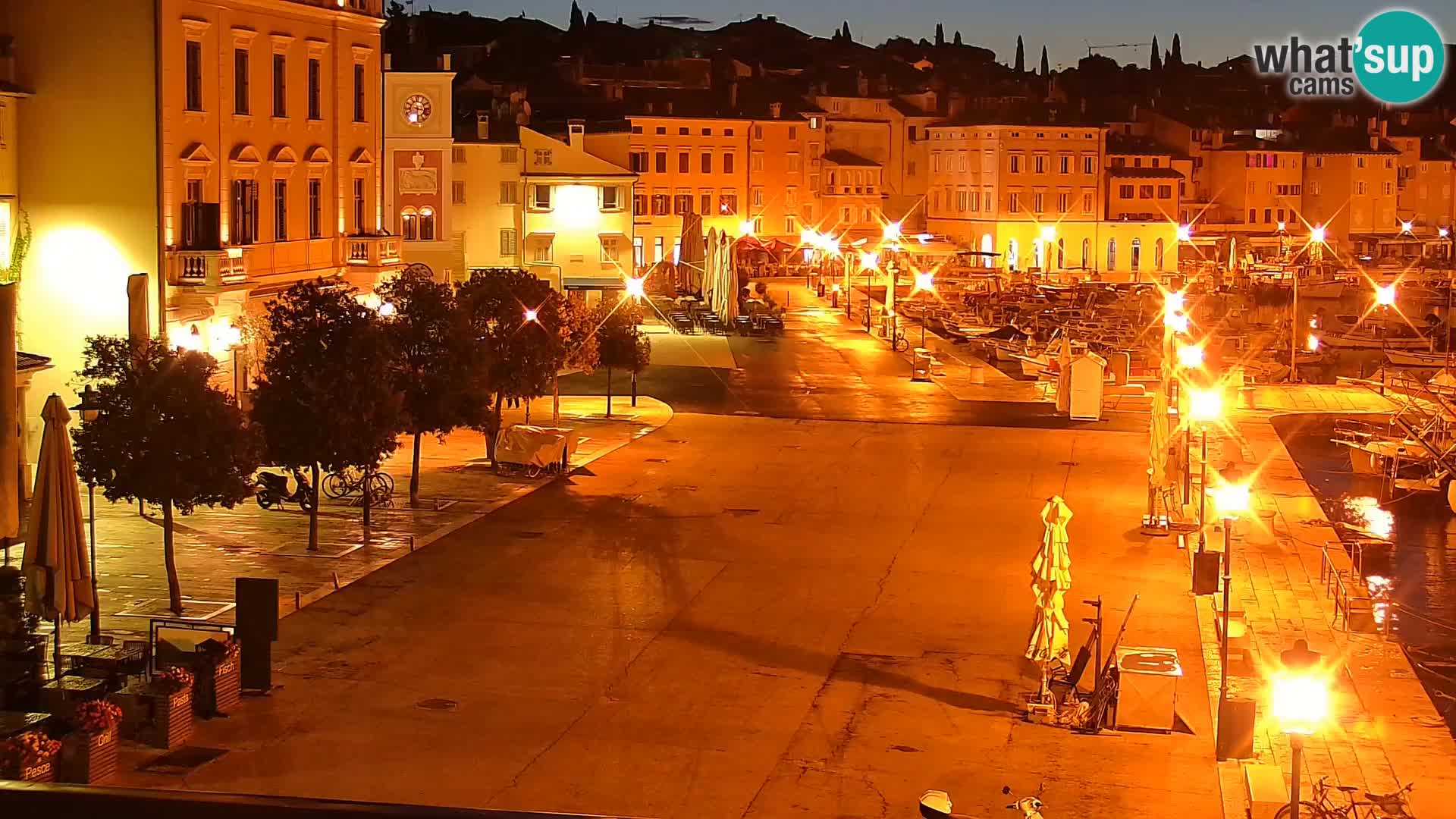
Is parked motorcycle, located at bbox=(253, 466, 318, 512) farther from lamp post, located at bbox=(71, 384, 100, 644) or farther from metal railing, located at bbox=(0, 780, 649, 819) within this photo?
metal railing, located at bbox=(0, 780, 649, 819)

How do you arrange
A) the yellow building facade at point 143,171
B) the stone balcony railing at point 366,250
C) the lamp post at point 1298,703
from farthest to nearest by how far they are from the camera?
the stone balcony railing at point 366,250
the yellow building facade at point 143,171
the lamp post at point 1298,703

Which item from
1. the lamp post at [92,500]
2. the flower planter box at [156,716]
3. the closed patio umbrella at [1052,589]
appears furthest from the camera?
the lamp post at [92,500]

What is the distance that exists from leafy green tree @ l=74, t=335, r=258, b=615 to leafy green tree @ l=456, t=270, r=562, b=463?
11094mm

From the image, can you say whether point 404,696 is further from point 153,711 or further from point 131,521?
point 131,521

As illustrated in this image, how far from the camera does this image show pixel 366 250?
37094 mm

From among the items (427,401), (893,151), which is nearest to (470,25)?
(893,151)

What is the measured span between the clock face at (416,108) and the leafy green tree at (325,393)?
3384cm

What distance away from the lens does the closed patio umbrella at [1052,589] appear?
653 inches

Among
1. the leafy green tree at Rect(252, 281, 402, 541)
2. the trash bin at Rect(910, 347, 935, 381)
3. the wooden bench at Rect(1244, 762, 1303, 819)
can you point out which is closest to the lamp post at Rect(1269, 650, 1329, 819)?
the wooden bench at Rect(1244, 762, 1303, 819)

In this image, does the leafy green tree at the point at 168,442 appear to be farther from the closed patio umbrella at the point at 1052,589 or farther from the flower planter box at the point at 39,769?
the closed patio umbrella at the point at 1052,589

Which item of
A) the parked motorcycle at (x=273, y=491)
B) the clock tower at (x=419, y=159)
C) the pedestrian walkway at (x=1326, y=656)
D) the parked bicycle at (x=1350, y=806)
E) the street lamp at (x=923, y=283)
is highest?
the clock tower at (x=419, y=159)

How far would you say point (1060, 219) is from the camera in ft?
327

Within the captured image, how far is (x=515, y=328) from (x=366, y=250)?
639cm

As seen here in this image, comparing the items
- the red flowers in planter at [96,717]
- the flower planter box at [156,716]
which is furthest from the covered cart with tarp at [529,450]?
the red flowers in planter at [96,717]
